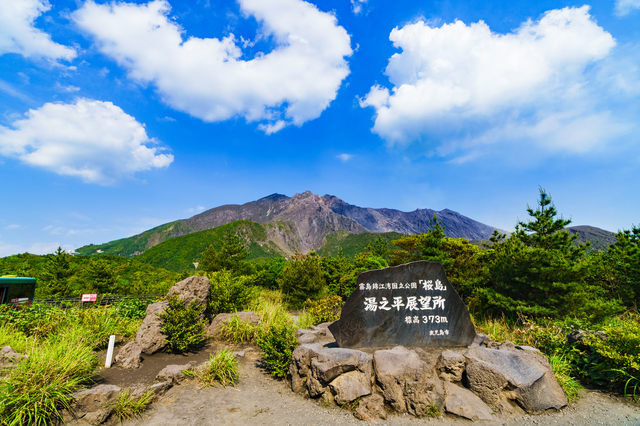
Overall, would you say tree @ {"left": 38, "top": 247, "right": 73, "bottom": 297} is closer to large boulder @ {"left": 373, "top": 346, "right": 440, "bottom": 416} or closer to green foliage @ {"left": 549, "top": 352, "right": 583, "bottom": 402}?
large boulder @ {"left": 373, "top": 346, "right": 440, "bottom": 416}

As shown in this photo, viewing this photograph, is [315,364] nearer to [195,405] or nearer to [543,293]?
[195,405]

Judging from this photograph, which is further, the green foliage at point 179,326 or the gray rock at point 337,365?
the green foliage at point 179,326

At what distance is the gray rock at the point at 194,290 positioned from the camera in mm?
7482

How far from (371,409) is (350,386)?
0.44m

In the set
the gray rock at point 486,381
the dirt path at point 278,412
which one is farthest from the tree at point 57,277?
the gray rock at point 486,381

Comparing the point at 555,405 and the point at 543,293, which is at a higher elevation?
the point at 543,293

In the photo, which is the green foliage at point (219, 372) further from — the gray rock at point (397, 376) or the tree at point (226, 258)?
the tree at point (226, 258)

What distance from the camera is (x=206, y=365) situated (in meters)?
→ 5.39

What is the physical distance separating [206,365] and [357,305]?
10.3 ft

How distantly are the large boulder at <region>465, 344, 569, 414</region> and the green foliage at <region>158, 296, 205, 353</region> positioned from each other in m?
5.71

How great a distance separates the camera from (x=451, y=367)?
491cm

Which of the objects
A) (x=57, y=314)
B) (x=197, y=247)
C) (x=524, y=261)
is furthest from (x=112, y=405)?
(x=197, y=247)

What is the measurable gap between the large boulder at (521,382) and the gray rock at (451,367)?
0.15m

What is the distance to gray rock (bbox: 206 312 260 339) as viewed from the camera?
7801 mm
